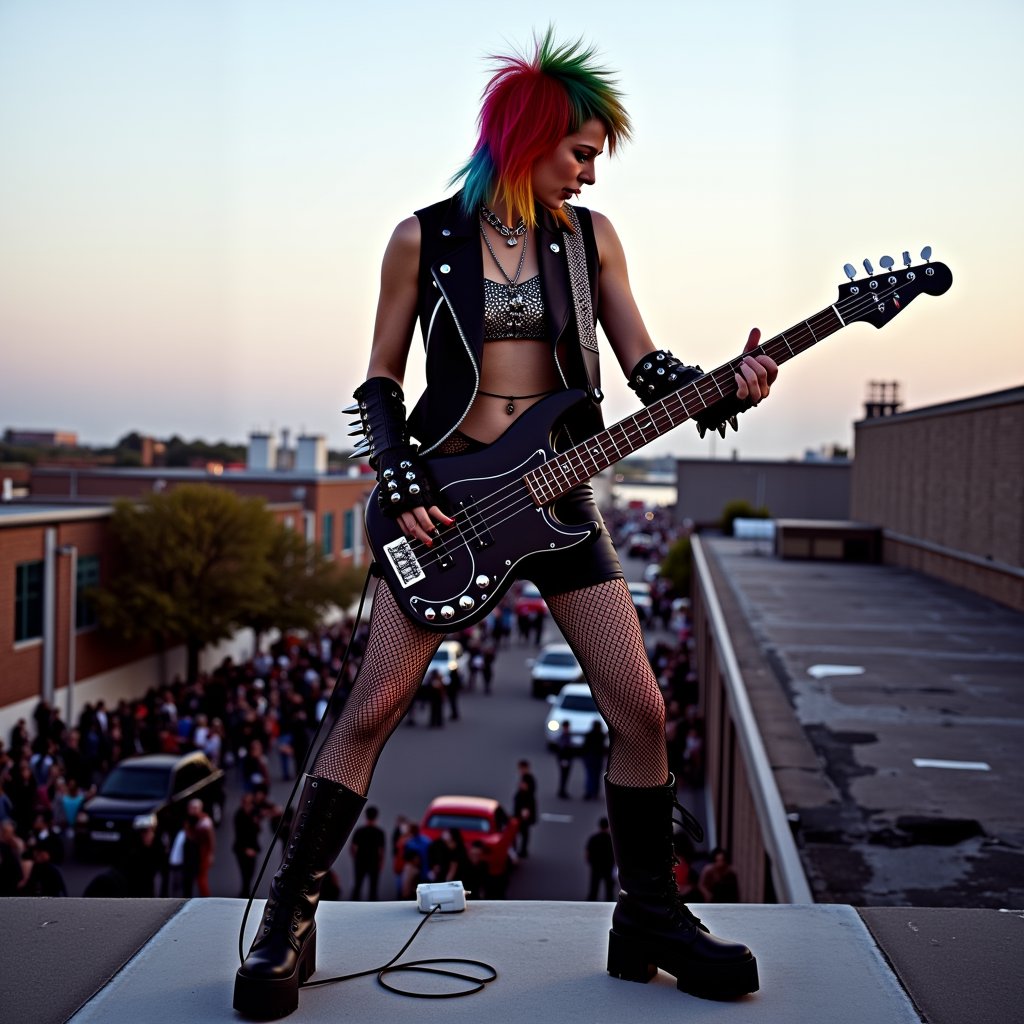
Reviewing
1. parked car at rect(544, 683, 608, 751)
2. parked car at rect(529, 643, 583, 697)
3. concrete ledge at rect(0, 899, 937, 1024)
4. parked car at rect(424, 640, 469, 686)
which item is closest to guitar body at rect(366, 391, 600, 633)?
concrete ledge at rect(0, 899, 937, 1024)

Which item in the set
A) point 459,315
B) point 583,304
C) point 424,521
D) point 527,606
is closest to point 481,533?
point 424,521

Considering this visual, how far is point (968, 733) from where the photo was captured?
1252cm

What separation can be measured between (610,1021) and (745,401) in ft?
5.93

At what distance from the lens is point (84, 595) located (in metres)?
31.9

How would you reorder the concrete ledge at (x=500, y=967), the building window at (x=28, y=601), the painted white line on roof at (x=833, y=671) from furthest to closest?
1. the building window at (x=28, y=601)
2. the painted white line on roof at (x=833, y=671)
3. the concrete ledge at (x=500, y=967)

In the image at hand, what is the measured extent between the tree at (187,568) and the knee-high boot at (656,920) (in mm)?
29425

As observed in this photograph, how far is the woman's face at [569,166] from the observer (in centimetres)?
400

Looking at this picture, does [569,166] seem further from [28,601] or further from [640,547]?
[640,547]

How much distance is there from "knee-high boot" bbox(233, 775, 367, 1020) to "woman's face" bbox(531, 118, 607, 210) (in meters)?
1.91

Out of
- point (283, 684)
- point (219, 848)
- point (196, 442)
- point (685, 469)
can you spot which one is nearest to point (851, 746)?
point (219, 848)

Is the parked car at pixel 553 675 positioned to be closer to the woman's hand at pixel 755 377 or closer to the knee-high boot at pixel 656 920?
the knee-high boot at pixel 656 920

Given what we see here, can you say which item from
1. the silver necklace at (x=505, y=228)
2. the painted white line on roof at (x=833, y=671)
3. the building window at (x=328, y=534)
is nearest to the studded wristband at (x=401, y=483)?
the silver necklace at (x=505, y=228)

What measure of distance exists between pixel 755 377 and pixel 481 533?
93cm

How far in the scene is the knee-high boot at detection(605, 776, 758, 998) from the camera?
12.3 feet
